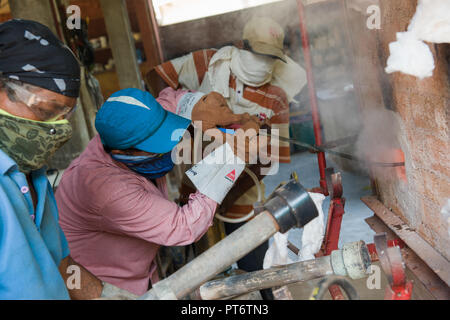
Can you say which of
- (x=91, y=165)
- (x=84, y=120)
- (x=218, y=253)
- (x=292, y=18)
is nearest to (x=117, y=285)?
(x=91, y=165)

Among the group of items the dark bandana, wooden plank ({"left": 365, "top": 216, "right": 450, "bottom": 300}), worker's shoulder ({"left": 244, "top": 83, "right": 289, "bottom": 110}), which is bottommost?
wooden plank ({"left": 365, "top": 216, "right": 450, "bottom": 300})

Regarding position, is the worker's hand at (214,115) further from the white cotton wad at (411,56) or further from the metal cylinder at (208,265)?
the metal cylinder at (208,265)

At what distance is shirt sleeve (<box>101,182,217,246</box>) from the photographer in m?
1.89

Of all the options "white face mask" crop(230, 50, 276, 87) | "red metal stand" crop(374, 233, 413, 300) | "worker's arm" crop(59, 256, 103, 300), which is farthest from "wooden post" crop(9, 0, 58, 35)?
"red metal stand" crop(374, 233, 413, 300)

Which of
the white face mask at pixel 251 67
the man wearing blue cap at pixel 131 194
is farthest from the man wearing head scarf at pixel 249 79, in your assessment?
the man wearing blue cap at pixel 131 194

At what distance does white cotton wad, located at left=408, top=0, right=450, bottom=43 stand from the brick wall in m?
0.14

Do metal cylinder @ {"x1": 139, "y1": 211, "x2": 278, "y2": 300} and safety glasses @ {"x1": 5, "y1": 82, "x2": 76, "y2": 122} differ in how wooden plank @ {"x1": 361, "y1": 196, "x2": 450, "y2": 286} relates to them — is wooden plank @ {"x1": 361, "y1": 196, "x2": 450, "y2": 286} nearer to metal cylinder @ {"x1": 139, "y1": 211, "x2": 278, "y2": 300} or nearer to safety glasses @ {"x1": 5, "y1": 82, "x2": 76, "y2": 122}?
metal cylinder @ {"x1": 139, "y1": 211, "x2": 278, "y2": 300}

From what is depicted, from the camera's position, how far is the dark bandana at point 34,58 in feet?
4.25

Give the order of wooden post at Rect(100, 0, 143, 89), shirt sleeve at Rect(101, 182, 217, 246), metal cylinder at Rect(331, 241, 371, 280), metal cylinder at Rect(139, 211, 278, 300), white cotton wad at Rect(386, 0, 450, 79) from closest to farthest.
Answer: metal cylinder at Rect(139, 211, 278, 300)
white cotton wad at Rect(386, 0, 450, 79)
metal cylinder at Rect(331, 241, 371, 280)
shirt sleeve at Rect(101, 182, 217, 246)
wooden post at Rect(100, 0, 143, 89)

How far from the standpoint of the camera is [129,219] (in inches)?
75.0

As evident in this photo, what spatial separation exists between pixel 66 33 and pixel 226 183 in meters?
2.76

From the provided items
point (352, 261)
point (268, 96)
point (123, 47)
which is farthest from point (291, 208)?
Answer: point (123, 47)

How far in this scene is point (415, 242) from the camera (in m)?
1.99

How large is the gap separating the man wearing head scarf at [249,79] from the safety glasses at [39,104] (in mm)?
1573
